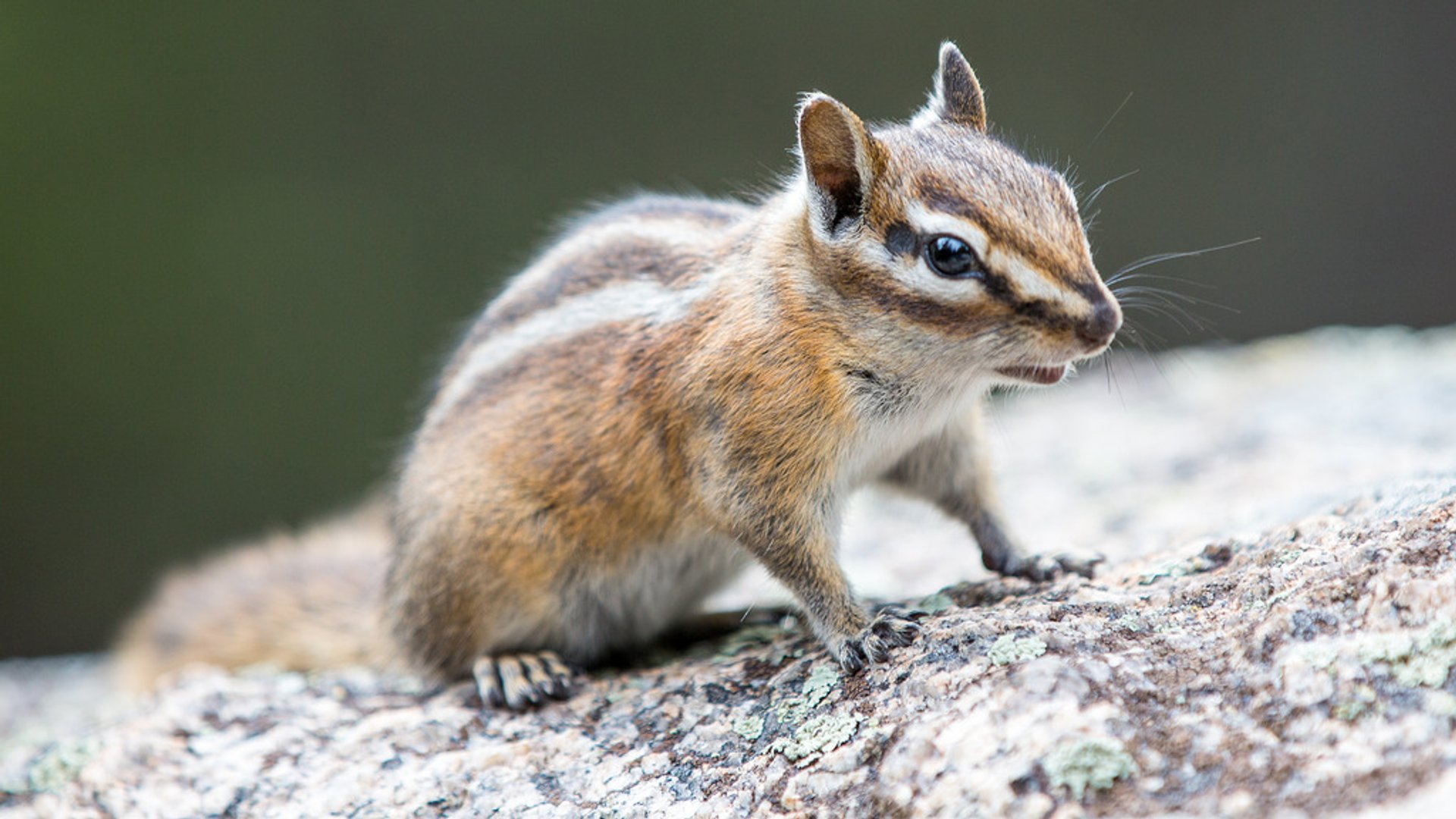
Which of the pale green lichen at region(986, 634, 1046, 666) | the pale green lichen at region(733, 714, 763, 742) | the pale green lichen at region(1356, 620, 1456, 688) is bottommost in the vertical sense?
the pale green lichen at region(1356, 620, 1456, 688)

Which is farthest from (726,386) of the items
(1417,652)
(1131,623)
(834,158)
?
(1417,652)

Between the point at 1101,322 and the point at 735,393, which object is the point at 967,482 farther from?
the point at 1101,322

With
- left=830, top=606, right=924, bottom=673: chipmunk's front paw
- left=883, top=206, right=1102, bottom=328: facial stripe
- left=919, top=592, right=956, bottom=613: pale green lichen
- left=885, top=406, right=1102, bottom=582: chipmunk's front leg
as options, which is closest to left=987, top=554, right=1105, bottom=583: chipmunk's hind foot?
left=885, top=406, right=1102, bottom=582: chipmunk's front leg

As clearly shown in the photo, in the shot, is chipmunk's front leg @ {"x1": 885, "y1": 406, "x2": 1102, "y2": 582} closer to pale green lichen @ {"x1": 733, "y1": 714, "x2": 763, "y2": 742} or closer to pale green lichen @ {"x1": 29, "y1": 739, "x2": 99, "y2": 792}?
pale green lichen @ {"x1": 733, "y1": 714, "x2": 763, "y2": 742}

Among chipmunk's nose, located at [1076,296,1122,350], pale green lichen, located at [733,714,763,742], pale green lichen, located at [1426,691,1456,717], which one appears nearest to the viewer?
pale green lichen, located at [1426,691,1456,717]

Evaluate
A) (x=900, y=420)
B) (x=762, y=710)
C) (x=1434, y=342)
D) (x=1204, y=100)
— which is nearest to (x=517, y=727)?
(x=762, y=710)

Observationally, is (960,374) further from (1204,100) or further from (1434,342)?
(1204,100)

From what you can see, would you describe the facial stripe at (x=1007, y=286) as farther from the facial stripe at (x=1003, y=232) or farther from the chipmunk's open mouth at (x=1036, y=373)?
the chipmunk's open mouth at (x=1036, y=373)
